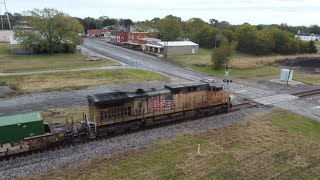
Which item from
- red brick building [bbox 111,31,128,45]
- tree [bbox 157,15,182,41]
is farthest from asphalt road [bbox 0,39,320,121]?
red brick building [bbox 111,31,128,45]

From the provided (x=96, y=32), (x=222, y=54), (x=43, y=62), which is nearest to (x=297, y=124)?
(x=222, y=54)

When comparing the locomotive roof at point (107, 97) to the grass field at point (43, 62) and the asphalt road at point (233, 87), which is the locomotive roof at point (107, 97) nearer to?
the asphalt road at point (233, 87)

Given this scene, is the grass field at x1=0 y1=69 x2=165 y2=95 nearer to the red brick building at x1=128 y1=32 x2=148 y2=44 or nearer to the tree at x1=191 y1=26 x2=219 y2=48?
the red brick building at x1=128 y1=32 x2=148 y2=44

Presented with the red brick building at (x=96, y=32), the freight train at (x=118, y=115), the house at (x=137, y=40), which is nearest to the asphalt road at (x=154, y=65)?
the house at (x=137, y=40)

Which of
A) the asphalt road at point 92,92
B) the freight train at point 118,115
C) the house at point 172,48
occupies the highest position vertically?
the house at point 172,48

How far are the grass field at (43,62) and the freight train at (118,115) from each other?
3083 cm

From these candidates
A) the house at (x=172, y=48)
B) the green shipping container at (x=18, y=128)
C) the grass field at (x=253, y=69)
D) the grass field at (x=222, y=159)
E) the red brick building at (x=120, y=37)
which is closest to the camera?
the grass field at (x=222, y=159)

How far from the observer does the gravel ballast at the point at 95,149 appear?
16.3m

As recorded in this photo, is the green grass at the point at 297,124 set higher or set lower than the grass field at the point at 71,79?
lower

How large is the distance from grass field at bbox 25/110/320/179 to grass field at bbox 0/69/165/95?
20.9 metres

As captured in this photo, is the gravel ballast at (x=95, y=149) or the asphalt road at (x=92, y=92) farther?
the asphalt road at (x=92, y=92)

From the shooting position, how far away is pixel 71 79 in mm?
41312

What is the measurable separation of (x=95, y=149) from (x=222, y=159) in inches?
323

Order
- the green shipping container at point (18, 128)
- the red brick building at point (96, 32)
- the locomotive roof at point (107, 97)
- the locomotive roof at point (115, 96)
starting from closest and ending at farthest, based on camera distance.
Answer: the green shipping container at point (18, 128) < the locomotive roof at point (115, 96) < the locomotive roof at point (107, 97) < the red brick building at point (96, 32)
